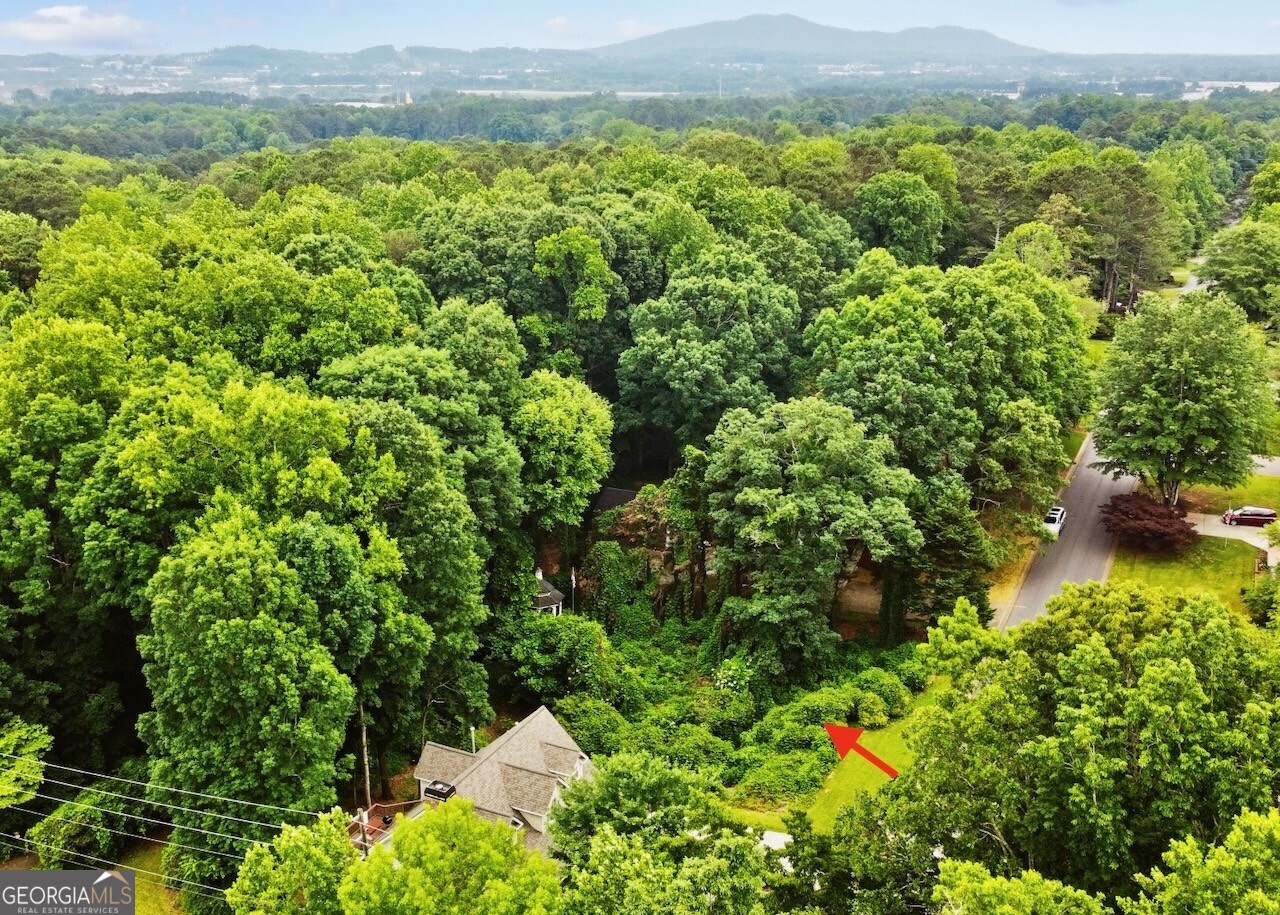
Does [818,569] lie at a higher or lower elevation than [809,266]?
lower

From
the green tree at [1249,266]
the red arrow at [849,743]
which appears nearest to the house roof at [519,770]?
the red arrow at [849,743]

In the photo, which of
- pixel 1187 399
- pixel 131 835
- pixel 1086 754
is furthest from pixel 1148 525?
pixel 131 835

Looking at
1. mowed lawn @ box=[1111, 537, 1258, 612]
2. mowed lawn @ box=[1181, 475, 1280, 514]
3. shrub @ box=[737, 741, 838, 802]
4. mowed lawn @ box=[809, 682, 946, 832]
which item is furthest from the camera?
mowed lawn @ box=[1181, 475, 1280, 514]

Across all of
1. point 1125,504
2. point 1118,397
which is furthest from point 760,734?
point 1118,397

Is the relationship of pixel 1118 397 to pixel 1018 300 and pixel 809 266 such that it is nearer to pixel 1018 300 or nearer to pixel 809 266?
pixel 1018 300

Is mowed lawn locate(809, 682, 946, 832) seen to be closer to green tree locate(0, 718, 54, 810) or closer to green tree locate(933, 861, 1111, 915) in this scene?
green tree locate(933, 861, 1111, 915)

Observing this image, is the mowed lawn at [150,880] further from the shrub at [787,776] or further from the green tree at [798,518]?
the green tree at [798,518]

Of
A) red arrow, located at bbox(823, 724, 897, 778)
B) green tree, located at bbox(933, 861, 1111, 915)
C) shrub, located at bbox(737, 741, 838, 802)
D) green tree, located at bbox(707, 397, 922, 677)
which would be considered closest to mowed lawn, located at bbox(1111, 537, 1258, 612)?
green tree, located at bbox(707, 397, 922, 677)

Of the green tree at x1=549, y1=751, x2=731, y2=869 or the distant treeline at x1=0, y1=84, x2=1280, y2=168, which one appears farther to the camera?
the distant treeline at x1=0, y1=84, x2=1280, y2=168
